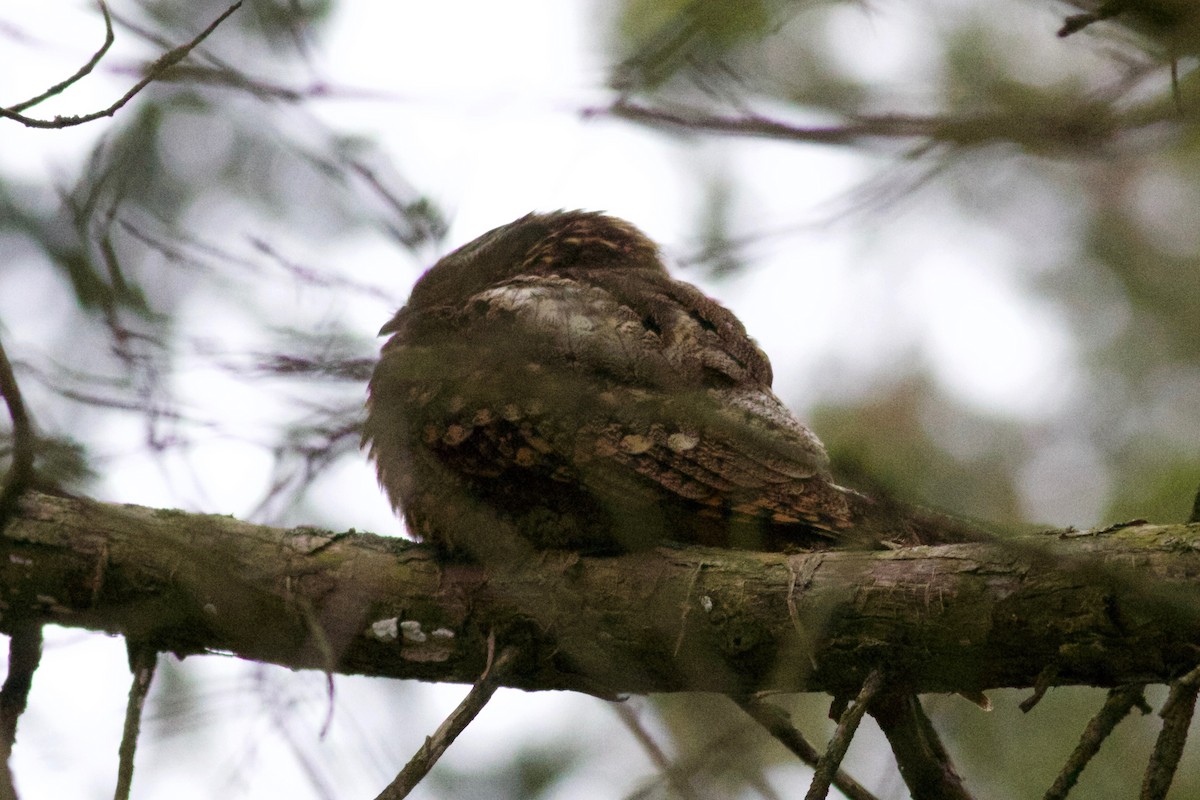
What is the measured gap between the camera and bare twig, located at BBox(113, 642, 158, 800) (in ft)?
7.54

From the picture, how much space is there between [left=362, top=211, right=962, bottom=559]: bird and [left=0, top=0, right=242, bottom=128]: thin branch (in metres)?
0.75

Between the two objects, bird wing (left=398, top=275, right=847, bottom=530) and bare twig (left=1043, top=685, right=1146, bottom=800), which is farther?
bird wing (left=398, top=275, right=847, bottom=530)

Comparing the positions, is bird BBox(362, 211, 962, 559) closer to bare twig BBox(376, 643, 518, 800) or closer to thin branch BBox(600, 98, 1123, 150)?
bare twig BBox(376, 643, 518, 800)

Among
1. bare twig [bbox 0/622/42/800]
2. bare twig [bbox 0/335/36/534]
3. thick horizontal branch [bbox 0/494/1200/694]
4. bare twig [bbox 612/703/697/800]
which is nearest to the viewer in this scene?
bare twig [bbox 0/335/36/534]

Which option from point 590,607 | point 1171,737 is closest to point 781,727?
point 590,607

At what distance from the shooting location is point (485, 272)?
3871 millimetres

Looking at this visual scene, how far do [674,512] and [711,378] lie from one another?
1.32 ft

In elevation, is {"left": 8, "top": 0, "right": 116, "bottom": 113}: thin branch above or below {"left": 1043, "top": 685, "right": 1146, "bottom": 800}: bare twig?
above

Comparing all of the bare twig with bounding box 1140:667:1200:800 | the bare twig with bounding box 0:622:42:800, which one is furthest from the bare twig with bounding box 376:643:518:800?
the bare twig with bounding box 1140:667:1200:800

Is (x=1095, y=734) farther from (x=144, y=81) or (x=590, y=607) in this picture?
(x=144, y=81)

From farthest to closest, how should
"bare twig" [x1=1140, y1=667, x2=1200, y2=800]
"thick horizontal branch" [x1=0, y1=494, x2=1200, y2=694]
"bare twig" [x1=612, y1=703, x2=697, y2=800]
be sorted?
"thick horizontal branch" [x1=0, y1=494, x2=1200, y2=694] < "bare twig" [x1=1140, y1=667, x2=1200, y2=800] < "bare twig" [x1=612, y1=703, x2=697, y2=800]

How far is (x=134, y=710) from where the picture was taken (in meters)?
2.50

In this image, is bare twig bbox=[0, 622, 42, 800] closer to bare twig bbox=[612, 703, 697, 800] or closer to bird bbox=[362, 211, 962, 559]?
bird bbox=[362, 211, 962, 559]

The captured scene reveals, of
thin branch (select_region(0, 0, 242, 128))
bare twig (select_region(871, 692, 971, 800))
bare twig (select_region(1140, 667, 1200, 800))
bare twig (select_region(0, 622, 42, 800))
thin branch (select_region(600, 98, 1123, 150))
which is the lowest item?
bare twig (select_region(1140, 667, 1200, 800))
